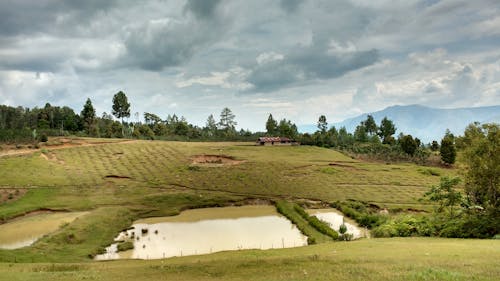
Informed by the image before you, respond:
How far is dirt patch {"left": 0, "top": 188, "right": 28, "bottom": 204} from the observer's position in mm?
49369

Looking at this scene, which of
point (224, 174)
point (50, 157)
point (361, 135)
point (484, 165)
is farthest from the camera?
point (361, 135)

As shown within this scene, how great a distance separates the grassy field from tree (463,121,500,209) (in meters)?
9.00

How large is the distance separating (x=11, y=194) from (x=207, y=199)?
26596 mm

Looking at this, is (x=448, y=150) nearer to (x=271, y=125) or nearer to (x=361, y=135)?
(x=361, y=135)

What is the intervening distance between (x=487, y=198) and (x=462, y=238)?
6.19 m

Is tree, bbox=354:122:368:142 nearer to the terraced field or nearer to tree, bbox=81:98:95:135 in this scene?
the terraced field

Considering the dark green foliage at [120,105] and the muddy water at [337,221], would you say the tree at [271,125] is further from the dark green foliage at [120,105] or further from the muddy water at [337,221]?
the muddy water at [337,221]

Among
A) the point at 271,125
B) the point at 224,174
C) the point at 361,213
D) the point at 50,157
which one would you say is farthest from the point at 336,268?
the point at 271,125

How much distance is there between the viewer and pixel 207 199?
55.5 m

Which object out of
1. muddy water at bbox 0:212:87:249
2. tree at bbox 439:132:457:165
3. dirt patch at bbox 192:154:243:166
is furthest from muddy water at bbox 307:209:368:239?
tree at bbox 439:132:457:165

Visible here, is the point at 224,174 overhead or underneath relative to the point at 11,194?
overhead

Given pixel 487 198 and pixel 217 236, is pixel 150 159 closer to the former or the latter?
pixel 217 236

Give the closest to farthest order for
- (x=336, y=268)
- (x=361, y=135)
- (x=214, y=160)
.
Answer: (x=336, y=268), (x=214, y=160), (x=361, y=135)

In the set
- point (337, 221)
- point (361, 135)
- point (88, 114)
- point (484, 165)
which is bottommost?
point (337, 221)
